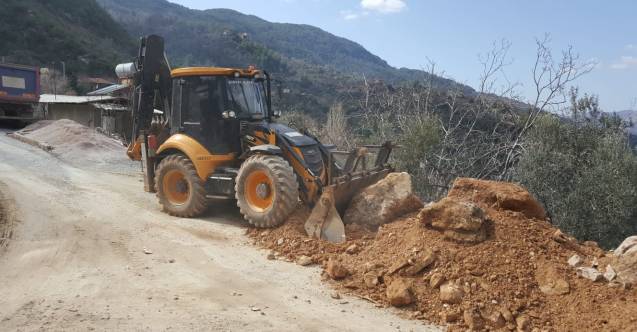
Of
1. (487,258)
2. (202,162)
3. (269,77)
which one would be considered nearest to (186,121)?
(202,162)

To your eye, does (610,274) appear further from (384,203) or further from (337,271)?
(384,203)

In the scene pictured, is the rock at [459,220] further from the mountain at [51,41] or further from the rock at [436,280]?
the mountain at [51,41]

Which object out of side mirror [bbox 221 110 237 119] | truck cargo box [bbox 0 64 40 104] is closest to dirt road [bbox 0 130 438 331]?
side mirror [bbox 221 110 237 119]

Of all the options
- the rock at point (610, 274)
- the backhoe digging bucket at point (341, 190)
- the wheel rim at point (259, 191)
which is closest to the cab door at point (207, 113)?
the wheel rim at point (259, 191)

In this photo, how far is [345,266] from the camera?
19.9 ft

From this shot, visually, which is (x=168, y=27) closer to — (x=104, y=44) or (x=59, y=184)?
(x=104, y=44)

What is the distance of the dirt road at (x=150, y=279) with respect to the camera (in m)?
4.77

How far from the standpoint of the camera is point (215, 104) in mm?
8414

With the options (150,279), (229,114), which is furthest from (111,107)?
(150,279)

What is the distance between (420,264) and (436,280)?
0.32 metres

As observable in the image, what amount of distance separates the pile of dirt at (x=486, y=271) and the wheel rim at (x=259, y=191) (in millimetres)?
874

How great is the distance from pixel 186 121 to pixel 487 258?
5.27m

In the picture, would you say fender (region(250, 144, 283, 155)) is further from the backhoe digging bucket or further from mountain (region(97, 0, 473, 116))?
mountain (region(97, 0, 473, 116))

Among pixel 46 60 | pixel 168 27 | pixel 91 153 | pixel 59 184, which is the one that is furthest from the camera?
pixel 168 27
